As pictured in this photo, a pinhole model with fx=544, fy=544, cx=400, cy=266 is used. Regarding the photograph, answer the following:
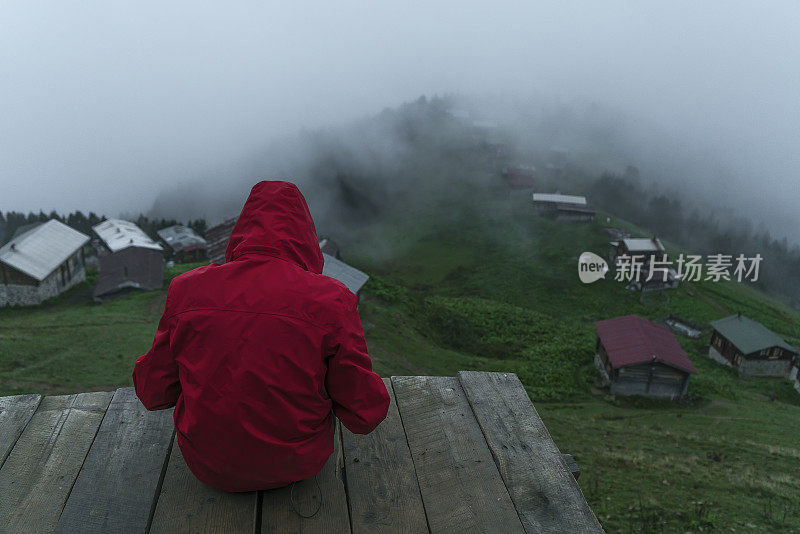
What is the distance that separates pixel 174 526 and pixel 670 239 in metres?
102

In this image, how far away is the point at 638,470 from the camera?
53.7ft

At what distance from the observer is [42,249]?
4144 cm

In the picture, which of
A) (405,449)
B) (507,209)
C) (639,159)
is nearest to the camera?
(405,449)

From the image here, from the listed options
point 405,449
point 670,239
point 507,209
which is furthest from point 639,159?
point 405,449

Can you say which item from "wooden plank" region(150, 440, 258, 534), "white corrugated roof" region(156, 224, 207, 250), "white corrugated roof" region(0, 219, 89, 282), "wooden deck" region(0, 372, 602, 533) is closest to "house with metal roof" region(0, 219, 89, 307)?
"white corrugated roof" region(0, 219, 89, 282)

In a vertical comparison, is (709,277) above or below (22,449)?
below

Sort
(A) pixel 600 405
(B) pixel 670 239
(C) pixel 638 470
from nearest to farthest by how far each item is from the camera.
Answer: (C) pixel 638 470, (A) pixel 600 405, (B) pixel 670 239

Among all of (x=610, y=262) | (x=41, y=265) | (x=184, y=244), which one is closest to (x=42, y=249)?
(x=41, y=265)

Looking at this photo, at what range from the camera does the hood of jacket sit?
3.27 metres

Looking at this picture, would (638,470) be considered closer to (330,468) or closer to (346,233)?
(330,468)

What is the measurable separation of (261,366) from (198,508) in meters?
0.92

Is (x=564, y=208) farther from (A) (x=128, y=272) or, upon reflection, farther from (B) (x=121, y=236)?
(B) (x=121, y=236)

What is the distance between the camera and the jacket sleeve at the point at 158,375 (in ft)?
10.6

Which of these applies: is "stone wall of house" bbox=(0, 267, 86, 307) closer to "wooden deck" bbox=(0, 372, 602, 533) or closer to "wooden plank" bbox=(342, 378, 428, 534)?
"wooden deck" bbox=(0, 372, 602, 533)
